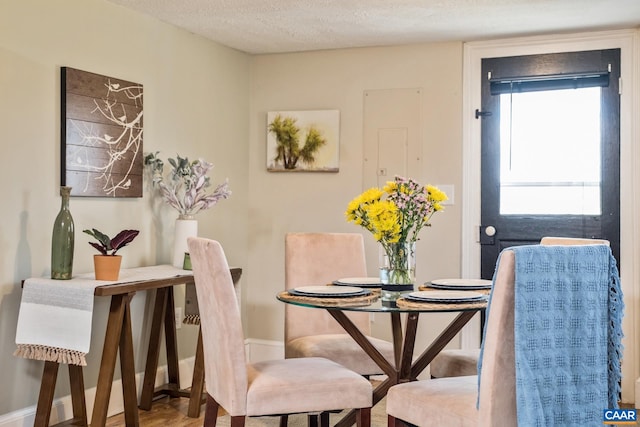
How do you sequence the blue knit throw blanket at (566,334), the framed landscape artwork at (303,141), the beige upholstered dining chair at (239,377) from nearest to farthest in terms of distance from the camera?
1. the blue knit throw blanket at (566,334)
2. the beige upholstered dining chair at (239,377)
3. the framed landscape artwork at (303,141)

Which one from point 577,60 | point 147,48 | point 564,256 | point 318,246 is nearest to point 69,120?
point 147,48

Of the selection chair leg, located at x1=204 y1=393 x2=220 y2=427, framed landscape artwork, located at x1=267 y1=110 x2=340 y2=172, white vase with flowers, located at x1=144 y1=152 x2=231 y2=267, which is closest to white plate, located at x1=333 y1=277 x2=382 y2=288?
chair leg, located at x1=204 y1=393 x2=220 y2=427

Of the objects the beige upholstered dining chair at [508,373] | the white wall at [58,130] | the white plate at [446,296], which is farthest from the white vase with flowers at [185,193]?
the beige upholstered dining chair at [508,373]

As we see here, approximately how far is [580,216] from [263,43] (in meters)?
2.25

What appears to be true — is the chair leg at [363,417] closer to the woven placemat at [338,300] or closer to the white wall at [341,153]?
the woven placemat at [338,300]

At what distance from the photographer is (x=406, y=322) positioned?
2.95 metres

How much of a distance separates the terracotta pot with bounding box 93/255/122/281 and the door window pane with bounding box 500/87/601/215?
2388 millimetres

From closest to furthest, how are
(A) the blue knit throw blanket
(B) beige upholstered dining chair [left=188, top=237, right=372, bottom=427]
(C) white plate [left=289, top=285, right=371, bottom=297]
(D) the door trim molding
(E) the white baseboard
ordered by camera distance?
(A) the blue knit throw blanket < (B) beige upholstered dining chair [left=188, top=237, right=372, bottom=427] < (C) white plate [left=289, top=285, right=371, bottom=297] < (E) the white baseboard < (D) the door trim molding

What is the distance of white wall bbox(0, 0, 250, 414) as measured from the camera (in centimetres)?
332

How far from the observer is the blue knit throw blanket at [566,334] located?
2174mm

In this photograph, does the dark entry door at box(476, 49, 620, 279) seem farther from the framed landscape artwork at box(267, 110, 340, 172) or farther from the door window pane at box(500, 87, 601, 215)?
the framed landscape artwork at box(267, 110, 340, 172)

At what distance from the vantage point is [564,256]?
2.24m

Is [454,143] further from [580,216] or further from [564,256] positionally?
[564,256]

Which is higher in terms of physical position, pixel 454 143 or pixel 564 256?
pixel 454 143
